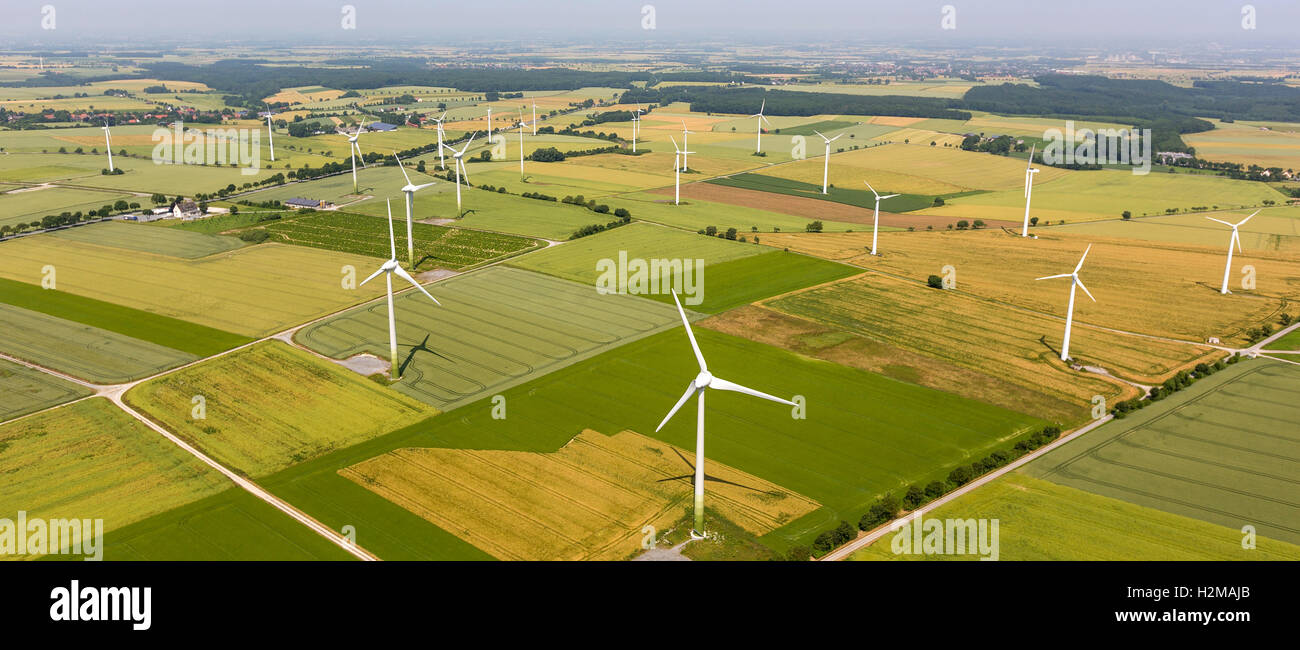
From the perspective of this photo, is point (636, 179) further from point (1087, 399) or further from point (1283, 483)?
point (1283, 483)

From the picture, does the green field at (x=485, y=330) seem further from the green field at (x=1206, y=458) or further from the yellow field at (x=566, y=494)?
the green field at (x=1206, y=458)

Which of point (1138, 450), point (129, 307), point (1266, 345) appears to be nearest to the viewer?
point (1138, 450)

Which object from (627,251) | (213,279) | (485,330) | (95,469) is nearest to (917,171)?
(627,251)

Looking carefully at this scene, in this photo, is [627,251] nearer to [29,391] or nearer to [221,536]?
[29,391]

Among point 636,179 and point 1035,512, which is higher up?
point 636,179

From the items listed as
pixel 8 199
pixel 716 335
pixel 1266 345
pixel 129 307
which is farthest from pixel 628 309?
pixel 8 199

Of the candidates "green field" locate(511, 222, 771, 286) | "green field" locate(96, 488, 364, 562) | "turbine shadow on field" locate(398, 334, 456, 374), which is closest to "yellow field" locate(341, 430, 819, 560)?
"green field" locate(96, 488, 364, 562)
